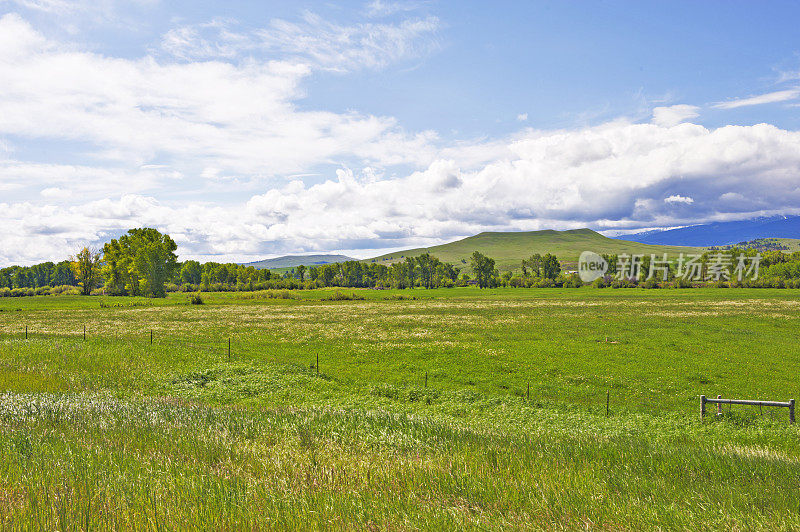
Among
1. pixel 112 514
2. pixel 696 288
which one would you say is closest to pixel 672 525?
pixel 112 514

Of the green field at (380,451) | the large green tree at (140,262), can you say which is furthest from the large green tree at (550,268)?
the green field at (380,451)

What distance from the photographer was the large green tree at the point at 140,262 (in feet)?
374

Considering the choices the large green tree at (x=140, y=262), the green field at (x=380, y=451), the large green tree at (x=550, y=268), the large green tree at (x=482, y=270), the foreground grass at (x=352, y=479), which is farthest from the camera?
the large green tree at (x=550, y=268)

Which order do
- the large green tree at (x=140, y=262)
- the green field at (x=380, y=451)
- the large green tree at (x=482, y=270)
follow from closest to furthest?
the green field at (x=380, y=451)
the large green tree at (x=140, y=262)
the large green tree at (x=482, y=270)

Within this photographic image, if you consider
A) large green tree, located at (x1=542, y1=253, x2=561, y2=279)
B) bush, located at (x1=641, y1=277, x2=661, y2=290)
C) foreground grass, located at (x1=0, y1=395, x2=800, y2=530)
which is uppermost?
large green tree, located at (x1=542, y1=253, x2=561, y2=279)

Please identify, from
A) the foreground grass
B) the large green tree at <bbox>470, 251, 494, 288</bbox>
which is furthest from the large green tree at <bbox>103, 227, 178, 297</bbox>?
the foreground grass

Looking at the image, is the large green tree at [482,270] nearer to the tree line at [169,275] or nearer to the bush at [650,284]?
the tree line at [169,275]

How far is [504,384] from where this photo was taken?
85.5ft

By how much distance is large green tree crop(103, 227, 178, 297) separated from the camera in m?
114

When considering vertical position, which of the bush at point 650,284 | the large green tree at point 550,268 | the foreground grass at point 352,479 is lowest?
the bush at point 650,284

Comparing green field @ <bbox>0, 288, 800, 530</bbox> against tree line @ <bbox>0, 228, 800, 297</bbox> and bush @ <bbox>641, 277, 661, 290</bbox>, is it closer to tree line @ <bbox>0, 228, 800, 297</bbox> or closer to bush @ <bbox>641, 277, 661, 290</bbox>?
tree line @ <bbox>0, 228, 800, 297</bbox>

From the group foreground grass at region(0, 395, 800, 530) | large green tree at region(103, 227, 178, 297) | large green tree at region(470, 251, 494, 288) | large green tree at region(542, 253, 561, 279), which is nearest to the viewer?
foreground grass at region(0, 395, 800, 530)

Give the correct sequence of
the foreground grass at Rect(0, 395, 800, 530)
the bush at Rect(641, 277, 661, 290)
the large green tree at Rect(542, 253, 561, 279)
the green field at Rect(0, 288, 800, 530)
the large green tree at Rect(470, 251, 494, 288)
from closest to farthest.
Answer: the foreground grass at Rect(0, 395, 800, 530) → the green field at Rect(0, 288, 800, 530) → the bush at Rect(641, 277, 661, 290) → the large green tree at Rect(470, 251, 494, 288) → the large green tree at Rect(542, 253, 561, 279)

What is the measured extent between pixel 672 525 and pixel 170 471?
6.50m
